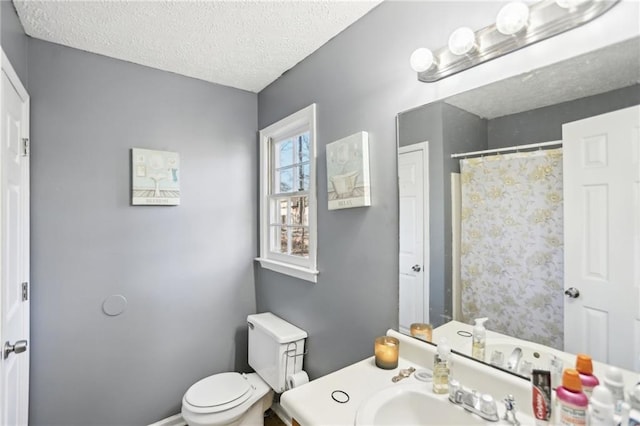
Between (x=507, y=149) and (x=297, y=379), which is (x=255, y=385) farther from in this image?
(x=507, y=149)

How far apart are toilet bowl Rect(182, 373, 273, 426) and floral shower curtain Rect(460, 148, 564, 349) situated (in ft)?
4.58

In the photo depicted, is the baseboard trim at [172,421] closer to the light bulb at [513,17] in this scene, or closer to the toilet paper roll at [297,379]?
the toilet paper roll at [297,379]

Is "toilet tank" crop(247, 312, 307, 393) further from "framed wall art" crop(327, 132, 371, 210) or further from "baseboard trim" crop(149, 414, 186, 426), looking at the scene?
"framed wall art" crop(327, 132, 371, 210)

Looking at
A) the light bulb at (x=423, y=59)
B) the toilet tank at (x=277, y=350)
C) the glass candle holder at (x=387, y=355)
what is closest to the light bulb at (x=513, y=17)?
the light bulb at (x=423, y=59)

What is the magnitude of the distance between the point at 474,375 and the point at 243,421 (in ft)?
4.76

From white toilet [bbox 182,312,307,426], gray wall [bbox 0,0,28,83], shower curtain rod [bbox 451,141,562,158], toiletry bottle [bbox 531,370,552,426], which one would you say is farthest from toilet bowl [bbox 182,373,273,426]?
gray wall [bbox 0,0,28,83]

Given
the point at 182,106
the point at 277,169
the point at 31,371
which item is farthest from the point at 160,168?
the point at 31,371

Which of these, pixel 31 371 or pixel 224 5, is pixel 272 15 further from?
pixel 31 371

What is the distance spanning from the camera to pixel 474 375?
1.03 meters

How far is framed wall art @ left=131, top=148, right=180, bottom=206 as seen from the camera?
194 cm

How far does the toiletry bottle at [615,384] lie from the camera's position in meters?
0.73

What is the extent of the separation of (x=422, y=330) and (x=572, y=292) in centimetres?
54

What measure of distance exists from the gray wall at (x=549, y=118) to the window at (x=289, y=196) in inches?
40.6

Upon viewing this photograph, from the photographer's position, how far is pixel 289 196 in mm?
2191
